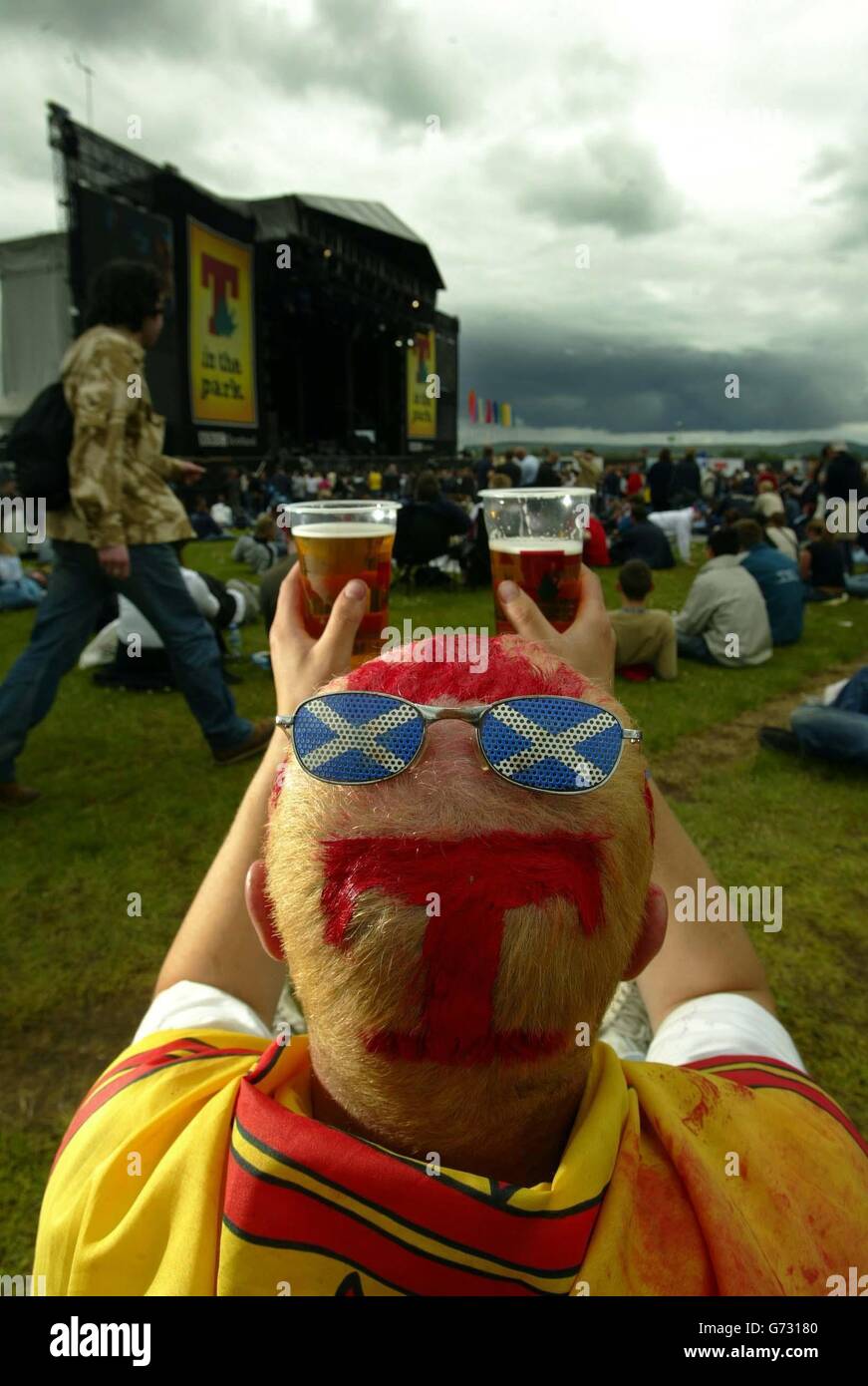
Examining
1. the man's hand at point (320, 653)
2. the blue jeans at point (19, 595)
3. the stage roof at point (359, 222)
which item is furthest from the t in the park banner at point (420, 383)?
the man's hand at point (320, 653)

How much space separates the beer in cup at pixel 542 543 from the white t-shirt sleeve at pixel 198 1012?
0.74 metres

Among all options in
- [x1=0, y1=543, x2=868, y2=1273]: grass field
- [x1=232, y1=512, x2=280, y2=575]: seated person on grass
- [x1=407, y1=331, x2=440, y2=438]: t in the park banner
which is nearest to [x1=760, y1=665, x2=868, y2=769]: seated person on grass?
[x1=0, y1=543, x2=868, y2=1273]: grass field

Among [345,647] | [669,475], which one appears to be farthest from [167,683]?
[669,475]

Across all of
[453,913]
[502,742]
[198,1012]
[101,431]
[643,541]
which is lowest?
[198,1012]

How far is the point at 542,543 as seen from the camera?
4.55 ft

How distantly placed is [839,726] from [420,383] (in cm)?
3034

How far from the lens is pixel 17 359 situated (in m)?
18.2

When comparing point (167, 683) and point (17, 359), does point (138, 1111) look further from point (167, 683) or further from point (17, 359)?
point (17, 359)

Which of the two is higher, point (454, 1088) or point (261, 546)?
point (261, 546)

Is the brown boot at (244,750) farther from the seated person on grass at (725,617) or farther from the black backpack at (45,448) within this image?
the seated person on grass at (725,617)

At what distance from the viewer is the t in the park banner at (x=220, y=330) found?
706 inches

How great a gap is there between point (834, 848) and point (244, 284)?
20.7 meters

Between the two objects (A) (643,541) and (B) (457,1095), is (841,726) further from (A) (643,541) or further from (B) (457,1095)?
(A) (643,541)

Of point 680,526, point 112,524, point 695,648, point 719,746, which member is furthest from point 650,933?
point 680,526
